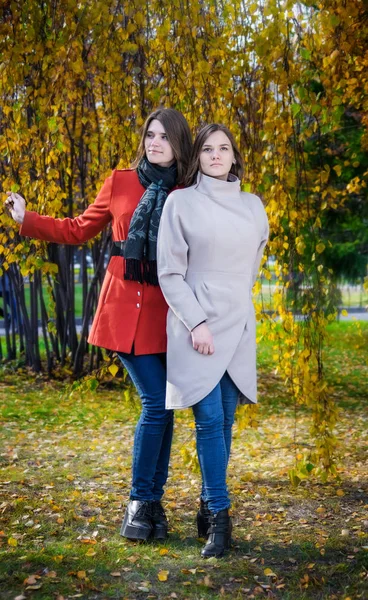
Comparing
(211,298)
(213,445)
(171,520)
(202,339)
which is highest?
(211,298)

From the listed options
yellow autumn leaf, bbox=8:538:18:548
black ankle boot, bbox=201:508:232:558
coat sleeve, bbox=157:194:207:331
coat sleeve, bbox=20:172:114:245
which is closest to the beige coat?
coat sleeve, bbox=157:194:207:331

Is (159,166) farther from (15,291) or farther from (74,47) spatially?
(15,291)

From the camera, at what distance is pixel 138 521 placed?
10.3ft

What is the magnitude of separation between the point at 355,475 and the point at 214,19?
246 cm

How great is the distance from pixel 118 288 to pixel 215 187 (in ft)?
1.69

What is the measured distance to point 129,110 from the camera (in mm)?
4094

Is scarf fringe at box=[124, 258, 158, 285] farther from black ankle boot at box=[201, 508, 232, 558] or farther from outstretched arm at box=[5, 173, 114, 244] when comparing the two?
black ankle boot at box=[201, 508, 232, 558]

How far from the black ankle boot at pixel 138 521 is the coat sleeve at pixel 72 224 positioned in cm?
104

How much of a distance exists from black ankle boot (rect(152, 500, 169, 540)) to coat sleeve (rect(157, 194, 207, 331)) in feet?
2.61

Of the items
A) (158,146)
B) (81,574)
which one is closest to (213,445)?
(81,574)

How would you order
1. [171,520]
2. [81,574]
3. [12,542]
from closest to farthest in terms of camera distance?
[81,574] → [12,542] → [171,520]

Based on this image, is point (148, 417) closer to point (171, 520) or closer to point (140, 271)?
point (140, 271)

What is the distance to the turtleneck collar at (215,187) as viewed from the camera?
2939mm

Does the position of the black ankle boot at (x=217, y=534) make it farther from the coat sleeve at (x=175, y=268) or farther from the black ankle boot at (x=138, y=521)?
the coat sleeve at (x=175, y=268)
